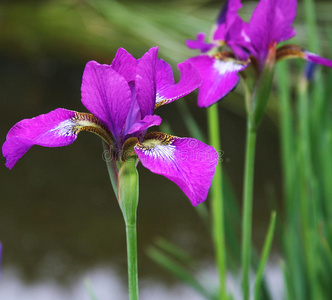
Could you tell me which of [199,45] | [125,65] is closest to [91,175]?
[199,45]

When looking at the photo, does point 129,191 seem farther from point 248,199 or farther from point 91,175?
point 91,175

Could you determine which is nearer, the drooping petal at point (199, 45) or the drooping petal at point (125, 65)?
the drooping petal at point (125, 65)

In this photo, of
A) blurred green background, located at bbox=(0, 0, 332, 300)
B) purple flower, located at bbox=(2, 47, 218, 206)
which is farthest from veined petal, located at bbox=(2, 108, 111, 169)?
blurred green background, located at bbox=(0, 0, 332, 300)

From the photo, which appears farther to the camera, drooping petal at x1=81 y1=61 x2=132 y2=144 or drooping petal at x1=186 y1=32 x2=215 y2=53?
drooping petal at x1=186 y1=32 x2=215 y2=53

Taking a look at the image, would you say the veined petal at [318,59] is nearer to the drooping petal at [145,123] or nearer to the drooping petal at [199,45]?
the drooping petal at [199,45]

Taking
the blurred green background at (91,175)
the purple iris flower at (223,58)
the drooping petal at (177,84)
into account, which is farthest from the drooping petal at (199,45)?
the blurred green background at (91,175)

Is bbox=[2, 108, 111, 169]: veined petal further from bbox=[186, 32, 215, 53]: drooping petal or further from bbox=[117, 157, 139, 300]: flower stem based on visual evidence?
bbox=[186, 32, 215, 53]: drooping petal

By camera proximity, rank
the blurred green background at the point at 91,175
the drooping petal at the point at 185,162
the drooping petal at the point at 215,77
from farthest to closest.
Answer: the blurred green background at the point at 91,175 < the drooping petal at the point at 215,77 < the drooping petal at the point at 185,162
